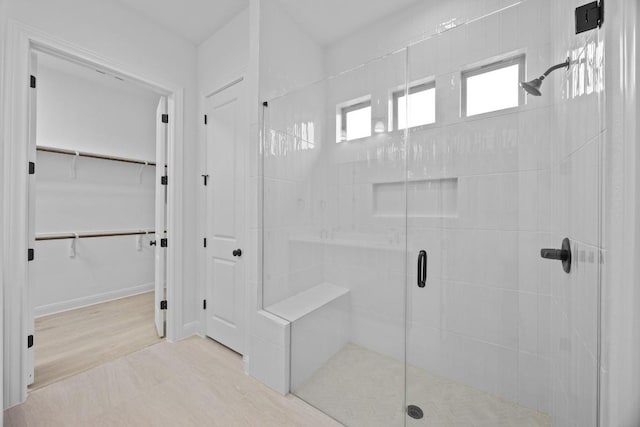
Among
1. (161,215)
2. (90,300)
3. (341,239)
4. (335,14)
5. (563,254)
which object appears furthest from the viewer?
(90,300)

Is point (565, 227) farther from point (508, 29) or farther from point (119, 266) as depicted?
point (119, 266)

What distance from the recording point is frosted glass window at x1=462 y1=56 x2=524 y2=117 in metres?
1.27

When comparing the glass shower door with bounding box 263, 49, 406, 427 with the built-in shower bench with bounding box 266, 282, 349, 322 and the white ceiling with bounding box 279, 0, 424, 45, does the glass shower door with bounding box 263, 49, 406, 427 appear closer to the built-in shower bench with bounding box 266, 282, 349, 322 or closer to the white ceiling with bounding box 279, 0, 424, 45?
the built-in shower bench with bounding box 266, 282, 349, 322

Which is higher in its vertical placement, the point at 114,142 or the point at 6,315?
the point at 114,142

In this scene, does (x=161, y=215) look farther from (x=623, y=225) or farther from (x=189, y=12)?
(x=623, y=225)

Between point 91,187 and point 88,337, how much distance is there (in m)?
1.90

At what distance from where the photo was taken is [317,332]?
1689mm

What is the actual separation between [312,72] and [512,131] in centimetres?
153

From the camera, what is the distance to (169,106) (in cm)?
241

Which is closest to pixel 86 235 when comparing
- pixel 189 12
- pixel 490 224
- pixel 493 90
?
pixel 189 12

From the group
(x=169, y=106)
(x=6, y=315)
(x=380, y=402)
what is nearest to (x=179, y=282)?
(x=6, y=315)

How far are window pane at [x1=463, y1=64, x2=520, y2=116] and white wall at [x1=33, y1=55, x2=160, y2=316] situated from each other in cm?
405

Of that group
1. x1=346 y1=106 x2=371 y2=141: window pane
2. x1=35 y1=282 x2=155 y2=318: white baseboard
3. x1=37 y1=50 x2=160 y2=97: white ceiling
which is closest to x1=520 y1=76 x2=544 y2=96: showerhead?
x1=346 y1=106 x2=371 y2=141: window pane

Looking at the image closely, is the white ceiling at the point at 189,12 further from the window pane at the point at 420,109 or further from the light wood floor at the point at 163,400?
the light wood floor at the point at 163,400
